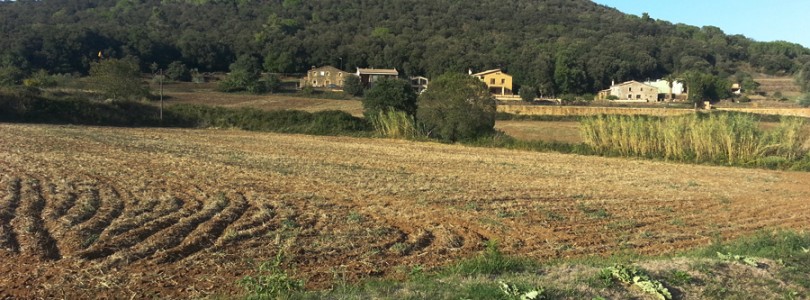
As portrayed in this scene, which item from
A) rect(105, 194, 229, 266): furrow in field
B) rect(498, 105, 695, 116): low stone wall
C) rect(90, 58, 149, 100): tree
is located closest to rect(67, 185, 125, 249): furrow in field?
rect(105, 194, 229, 266): furrow in field

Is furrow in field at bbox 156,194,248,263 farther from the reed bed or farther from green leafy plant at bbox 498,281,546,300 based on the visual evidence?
the reed bed

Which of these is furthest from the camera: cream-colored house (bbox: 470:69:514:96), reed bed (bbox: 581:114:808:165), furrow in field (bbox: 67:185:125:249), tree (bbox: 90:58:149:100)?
cream-colored house (bbox: 470:69:514:96)

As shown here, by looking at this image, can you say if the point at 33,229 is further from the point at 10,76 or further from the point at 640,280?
the point at 10,76

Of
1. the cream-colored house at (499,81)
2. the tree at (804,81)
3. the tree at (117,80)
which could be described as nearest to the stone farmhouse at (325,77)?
the cream-colored house at (499,81)

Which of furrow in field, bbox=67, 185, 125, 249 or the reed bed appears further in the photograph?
the reed bed

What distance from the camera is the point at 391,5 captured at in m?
186

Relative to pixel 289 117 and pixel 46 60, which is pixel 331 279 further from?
→ pixel 46 60

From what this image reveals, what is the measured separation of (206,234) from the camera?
834 centimetres

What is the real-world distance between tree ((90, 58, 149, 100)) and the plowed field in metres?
29.3

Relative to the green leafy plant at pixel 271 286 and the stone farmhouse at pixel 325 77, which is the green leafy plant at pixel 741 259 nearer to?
the green leafy plant at pixel 271 286

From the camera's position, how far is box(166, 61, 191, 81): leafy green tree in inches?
3558

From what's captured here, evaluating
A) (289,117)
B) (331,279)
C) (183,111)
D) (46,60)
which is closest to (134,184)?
(331,279)

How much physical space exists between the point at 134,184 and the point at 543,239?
9.13 meters

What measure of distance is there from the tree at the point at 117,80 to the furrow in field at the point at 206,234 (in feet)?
139
